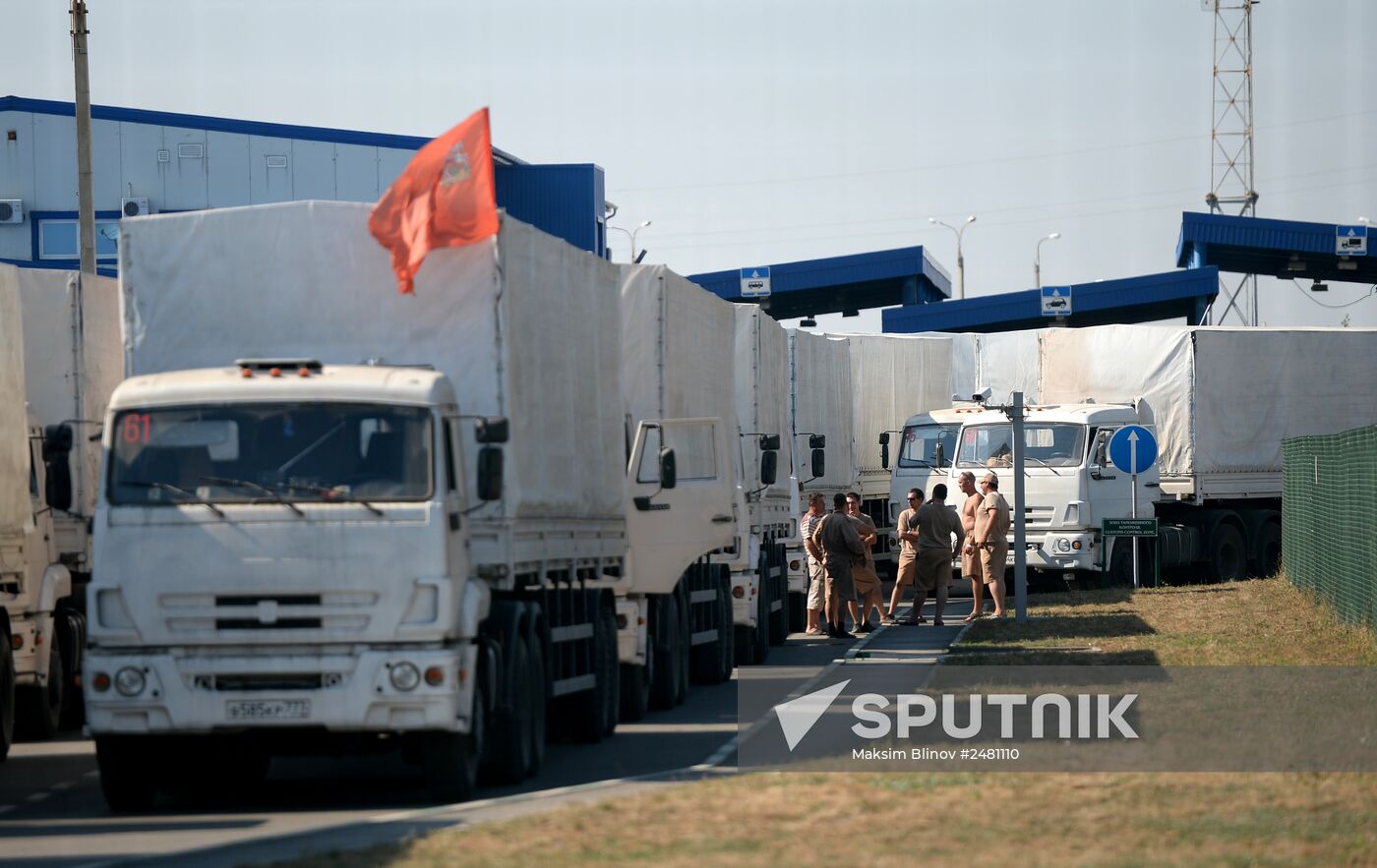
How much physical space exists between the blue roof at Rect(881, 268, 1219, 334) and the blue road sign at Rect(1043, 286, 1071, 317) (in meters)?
0.16

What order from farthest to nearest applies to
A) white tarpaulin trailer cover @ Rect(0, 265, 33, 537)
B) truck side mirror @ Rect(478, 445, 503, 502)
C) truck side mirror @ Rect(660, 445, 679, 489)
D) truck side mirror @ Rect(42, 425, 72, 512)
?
truck side mirror @ Rect(660, 445, 679, 489) → white tarpaulin trailer cover @ Rect(0, 265, 33, 537) → truck side mirror @ Rect(42, 425, 72, 512) → truck side mirror @ Rect(478, 445, 503, 502)

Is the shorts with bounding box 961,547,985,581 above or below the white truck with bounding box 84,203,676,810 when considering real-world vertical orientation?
below

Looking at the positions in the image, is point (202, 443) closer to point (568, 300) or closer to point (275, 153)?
point (568, 300)

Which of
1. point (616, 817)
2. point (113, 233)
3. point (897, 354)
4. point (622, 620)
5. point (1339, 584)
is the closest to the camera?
point (616, 817)

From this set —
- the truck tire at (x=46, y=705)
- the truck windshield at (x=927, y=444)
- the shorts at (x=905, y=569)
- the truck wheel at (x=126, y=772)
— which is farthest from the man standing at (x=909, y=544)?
the truck wheel at (x=126, y=772)

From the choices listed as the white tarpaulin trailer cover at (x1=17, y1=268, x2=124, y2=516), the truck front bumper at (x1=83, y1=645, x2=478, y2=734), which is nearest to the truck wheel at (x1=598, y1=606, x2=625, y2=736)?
the truck front bumper at (x1=83, y1=645, x2=478, y2=734)

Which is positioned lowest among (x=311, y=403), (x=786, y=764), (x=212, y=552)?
(x=786, y=764)

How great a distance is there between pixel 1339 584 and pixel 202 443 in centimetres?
1430

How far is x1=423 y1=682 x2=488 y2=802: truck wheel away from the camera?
1190cm

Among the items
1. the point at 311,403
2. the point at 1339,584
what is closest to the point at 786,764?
the point at 311,403

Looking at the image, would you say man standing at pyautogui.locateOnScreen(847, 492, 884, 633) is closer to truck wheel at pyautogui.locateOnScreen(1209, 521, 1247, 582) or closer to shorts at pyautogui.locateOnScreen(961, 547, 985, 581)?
shorts at pyautogui.locateOnScreen(961, 547, 985, 581)

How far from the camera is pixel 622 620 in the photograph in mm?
16750

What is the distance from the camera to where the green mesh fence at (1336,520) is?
1991 cm

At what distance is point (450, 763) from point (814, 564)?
1491 cm
